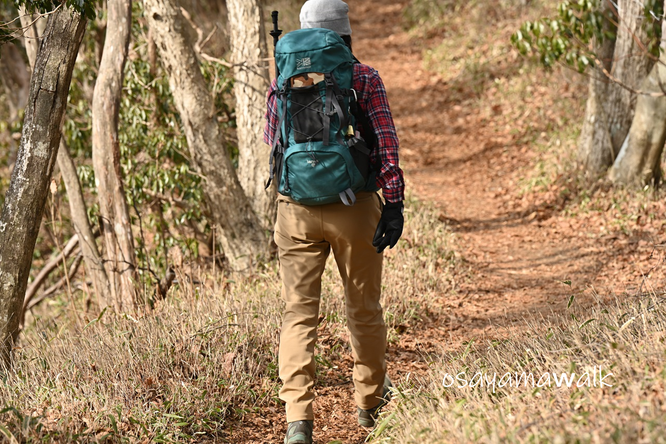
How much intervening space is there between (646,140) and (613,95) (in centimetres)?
85

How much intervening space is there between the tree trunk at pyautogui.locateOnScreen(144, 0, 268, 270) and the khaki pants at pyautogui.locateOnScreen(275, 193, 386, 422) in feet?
10.6

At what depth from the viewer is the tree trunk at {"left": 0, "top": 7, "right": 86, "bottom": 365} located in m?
4.11

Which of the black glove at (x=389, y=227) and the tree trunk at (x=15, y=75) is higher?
the tree trunk at (x=15, y=75)

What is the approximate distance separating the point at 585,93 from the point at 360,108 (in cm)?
822

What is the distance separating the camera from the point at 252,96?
670 centimetres

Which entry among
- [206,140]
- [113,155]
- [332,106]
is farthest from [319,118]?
[206,140]

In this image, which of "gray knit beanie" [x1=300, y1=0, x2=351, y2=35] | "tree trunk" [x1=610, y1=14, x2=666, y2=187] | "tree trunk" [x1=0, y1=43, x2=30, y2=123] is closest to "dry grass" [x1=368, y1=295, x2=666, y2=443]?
"gray knit beanie" [x1=300, y1=0, x2=351, y2=35]

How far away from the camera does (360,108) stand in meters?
3.26

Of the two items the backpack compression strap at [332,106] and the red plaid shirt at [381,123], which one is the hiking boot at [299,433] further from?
the backpack compression strap at [332,106]

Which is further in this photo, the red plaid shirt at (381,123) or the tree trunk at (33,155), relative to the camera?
the tree trunk at (33,155)

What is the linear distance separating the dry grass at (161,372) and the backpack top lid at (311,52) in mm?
2014

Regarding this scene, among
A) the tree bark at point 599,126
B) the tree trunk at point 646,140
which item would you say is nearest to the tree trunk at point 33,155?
the tree trunk at point 646,140

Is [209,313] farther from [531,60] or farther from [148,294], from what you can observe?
[531,60]

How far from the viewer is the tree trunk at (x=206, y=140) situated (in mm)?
6176
